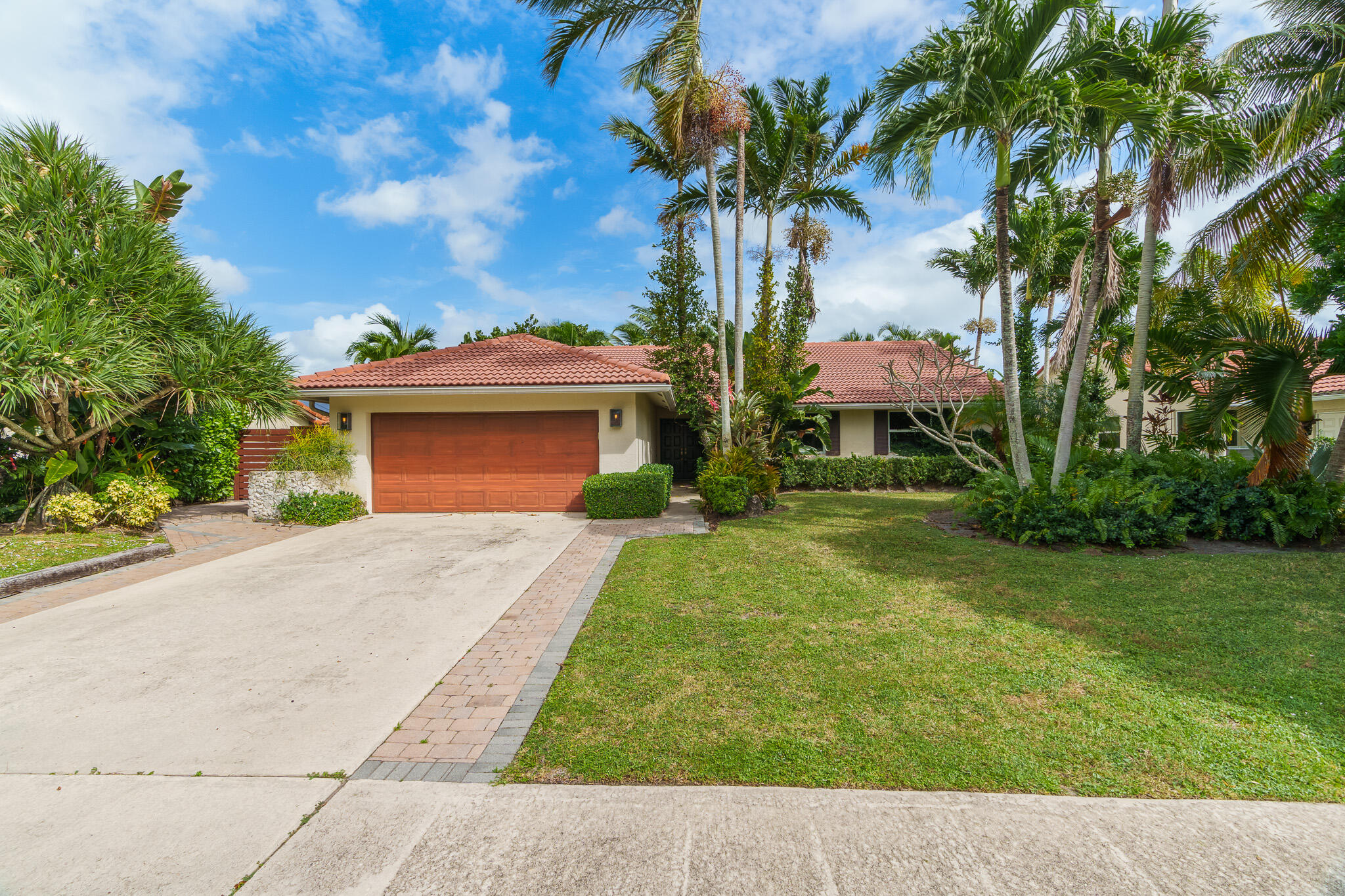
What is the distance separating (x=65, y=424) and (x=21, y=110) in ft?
16.7

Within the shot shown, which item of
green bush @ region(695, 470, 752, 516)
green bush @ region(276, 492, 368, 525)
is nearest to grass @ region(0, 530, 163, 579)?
green bush @ region(276, 492, 368, 525)

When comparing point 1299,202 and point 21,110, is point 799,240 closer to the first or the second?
point 1299,202

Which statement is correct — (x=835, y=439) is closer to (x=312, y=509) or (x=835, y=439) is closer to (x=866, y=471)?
(x=866, y=471)

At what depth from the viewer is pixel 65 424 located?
9625mm

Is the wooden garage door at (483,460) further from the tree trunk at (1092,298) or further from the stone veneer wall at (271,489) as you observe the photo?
the tree trunk at (1092,298)

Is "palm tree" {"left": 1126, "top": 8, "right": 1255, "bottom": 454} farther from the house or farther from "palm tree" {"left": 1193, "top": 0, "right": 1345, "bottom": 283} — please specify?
the house

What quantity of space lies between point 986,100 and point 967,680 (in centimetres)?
795

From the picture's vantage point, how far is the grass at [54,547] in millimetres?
7008

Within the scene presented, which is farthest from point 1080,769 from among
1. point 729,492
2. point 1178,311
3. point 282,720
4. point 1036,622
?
point 1178,311

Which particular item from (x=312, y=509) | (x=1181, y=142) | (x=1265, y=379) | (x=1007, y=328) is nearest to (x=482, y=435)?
(x=312, y=509)

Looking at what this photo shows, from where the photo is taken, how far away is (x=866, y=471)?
16.0 metres

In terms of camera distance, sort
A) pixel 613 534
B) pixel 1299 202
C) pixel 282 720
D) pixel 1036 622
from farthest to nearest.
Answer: pixel 613 534
pixel 1299 202
pixel 1036 622
pixel 282 720

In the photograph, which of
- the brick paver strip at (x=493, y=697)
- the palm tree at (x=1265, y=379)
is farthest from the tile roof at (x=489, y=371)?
the palm tree at (x=1265, y=379)

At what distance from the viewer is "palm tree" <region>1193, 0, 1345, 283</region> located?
25.7 ft
